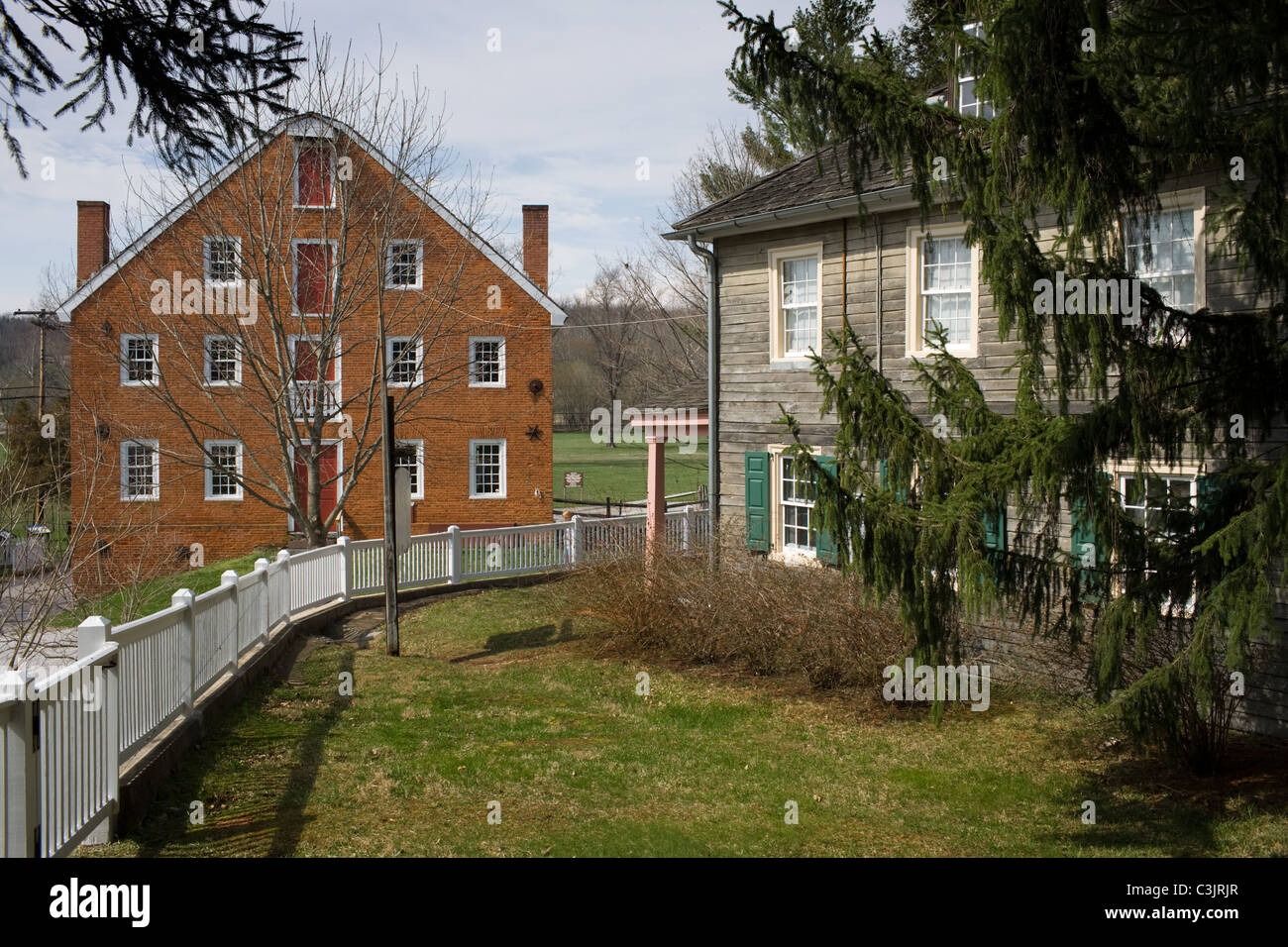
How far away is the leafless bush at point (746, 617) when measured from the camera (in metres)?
11.0

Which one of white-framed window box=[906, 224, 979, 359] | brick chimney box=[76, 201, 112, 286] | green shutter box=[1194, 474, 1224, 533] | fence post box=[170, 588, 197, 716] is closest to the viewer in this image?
green shutter box=[1194, 474, 1224, 533]

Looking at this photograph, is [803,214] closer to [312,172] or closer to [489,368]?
[312,172]

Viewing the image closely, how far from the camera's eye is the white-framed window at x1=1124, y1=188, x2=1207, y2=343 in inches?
402

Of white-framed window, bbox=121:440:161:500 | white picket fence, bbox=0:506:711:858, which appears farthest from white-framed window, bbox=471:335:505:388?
white picket fence, bbox=0:506:711:858

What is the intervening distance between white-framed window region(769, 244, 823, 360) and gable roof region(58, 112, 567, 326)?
7.27m

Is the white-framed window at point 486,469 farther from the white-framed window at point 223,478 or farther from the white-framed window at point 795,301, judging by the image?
the white-framed window at point 795,301

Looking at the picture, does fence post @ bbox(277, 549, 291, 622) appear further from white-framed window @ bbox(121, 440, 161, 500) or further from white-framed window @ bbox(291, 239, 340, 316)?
white-framed window @ bbox(121, 440, 161, 500)

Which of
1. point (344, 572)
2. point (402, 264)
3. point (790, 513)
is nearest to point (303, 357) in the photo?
point (402, 264)

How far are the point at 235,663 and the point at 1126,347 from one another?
28.9 feet

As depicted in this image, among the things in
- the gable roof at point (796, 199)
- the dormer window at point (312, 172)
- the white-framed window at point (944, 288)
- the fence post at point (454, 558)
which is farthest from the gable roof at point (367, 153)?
the white-framed window at point (944, 288)

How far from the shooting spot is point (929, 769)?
29.0 ft

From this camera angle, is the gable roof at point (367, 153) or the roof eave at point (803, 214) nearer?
the roof eave at point (803, 214)

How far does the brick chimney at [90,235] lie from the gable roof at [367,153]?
2.30 m

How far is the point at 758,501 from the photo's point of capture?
50.7 ft
